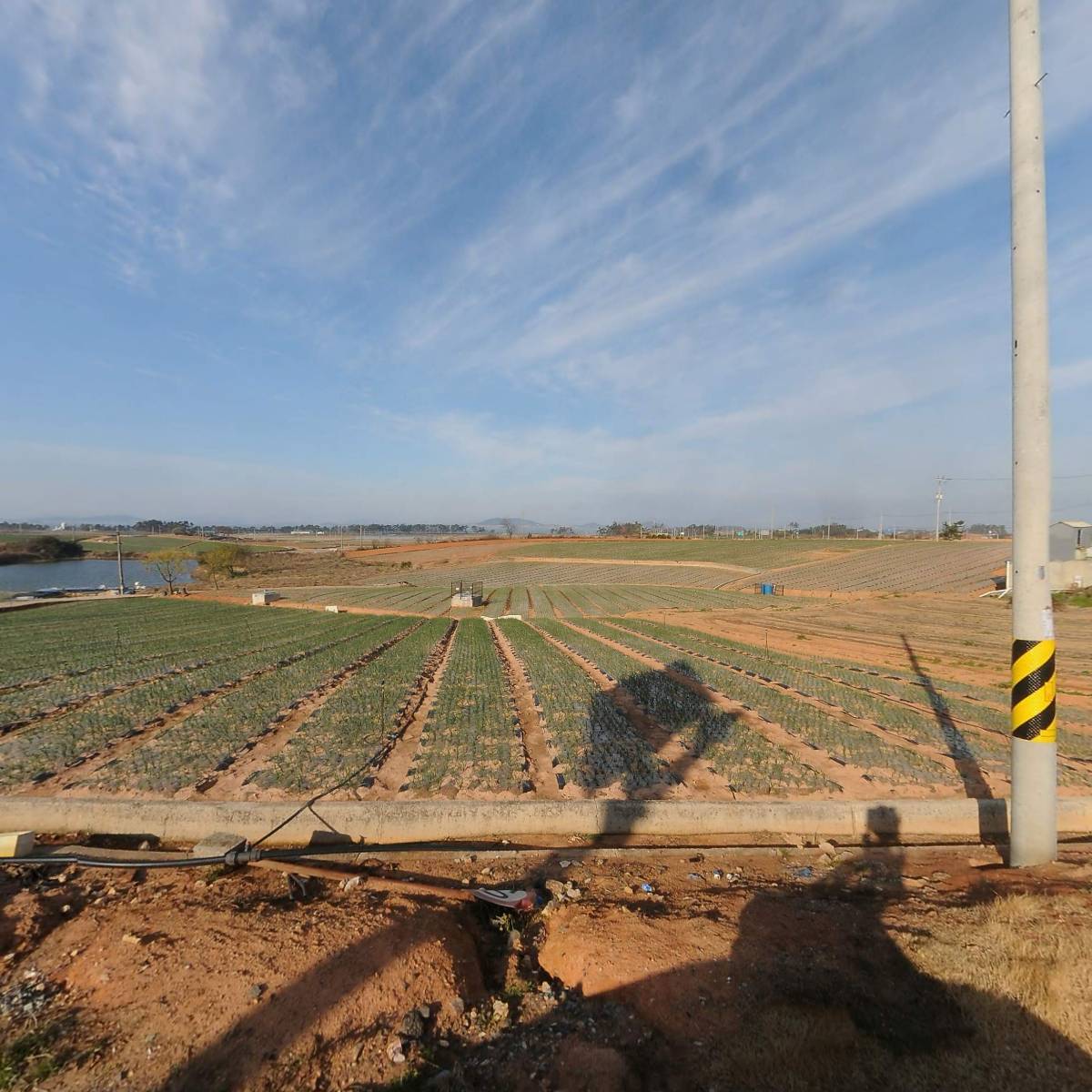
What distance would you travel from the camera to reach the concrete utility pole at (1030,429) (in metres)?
4.44

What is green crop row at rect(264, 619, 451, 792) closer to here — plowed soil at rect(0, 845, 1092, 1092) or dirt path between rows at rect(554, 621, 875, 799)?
plowed soil at rect(0, 845, 1092, 1092)

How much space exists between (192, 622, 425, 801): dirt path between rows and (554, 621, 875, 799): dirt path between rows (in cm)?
747

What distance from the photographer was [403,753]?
7.87 metres

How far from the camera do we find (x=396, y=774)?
23.2 feet

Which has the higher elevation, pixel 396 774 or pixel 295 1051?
pixel 295 1051

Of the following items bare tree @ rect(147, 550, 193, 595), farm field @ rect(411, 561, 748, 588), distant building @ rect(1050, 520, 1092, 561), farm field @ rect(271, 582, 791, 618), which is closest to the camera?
distant building @ rect(1050, 520, 1092, 561)

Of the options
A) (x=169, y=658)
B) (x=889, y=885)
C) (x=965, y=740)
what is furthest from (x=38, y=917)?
(x=169, y=658)

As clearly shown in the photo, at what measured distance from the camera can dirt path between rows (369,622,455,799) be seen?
6.56 m

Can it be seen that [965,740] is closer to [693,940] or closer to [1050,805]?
[1050,805]

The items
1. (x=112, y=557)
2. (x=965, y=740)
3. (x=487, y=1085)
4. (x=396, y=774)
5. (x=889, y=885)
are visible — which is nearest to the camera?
(x=487, y=1085)

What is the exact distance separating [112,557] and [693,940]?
148 m

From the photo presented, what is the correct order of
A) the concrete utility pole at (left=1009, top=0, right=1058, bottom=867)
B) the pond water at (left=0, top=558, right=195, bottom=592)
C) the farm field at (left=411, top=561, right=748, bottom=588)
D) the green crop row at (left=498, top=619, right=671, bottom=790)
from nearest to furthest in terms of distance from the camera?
the concrete utility pole at (left=1009, top=0, right=1058, bottom=867) < the green crop row at (left=498, top=619, right=671, bottom=790) < the farm field at (left=411, top=561, right=748, bottom=588) < the pond water at (left=0, top=558, right=195, bottom=592)

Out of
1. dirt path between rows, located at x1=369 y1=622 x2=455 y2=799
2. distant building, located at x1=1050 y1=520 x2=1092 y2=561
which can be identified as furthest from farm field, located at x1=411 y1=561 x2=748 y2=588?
dirt path between rows, located at x1=369 y1=622 x2=455 y2=799

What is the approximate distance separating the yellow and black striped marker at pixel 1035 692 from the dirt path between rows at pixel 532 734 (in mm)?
4616
